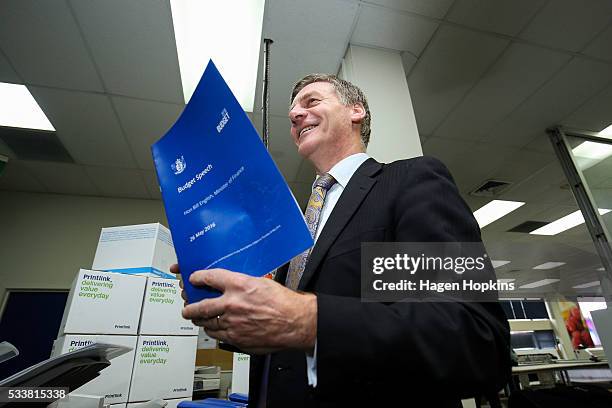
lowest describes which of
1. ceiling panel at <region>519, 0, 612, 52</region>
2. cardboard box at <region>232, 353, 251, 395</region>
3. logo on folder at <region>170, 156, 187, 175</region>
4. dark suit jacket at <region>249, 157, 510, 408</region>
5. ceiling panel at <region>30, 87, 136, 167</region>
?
cardboard box at <region>232, 353, 251, 395</region>

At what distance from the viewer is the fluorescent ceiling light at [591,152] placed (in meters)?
3.62

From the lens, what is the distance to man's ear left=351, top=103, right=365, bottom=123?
1088 mm

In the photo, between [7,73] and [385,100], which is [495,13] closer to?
[385,100]

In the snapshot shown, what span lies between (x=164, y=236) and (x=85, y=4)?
1.62m

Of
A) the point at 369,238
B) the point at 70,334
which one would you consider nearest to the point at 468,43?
the point at 369,238


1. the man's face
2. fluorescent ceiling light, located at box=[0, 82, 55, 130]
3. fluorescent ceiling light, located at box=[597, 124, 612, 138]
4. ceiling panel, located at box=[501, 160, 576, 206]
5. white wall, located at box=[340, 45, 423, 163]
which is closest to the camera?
the man's face

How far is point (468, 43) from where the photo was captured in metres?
2.40

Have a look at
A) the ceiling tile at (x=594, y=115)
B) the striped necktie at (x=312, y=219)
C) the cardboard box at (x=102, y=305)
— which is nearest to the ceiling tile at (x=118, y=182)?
the cardboard box at (x=102, y=305)

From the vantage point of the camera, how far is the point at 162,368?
1954 millimetres

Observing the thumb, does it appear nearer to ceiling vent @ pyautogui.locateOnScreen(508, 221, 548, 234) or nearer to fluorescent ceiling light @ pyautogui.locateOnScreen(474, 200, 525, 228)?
fluorescent ceiling light @ pyautogui.locateOnScreen(474, 200, 525, 228)

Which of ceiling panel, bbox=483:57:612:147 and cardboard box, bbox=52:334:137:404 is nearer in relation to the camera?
cardboard box, bbox=52:334:137:404

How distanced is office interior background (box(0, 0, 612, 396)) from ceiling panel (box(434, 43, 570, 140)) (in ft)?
0.04

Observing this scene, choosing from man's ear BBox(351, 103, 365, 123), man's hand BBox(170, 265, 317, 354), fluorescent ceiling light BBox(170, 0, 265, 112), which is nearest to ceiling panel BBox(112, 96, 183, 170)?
fluorescent ceiling light BBox(170, 0, 265, 112)

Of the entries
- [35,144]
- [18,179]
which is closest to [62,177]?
[18,179]
